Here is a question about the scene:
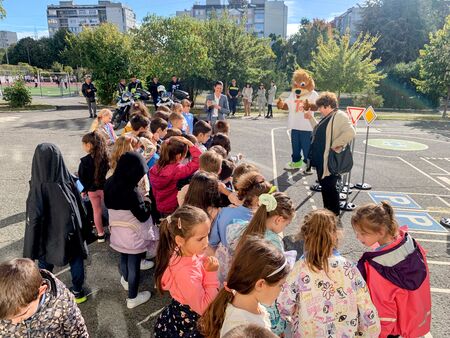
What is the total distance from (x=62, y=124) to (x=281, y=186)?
1101 centimetres

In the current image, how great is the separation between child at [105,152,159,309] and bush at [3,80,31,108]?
1930 centimetres

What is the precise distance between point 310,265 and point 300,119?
19.5 ft

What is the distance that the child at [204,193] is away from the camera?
3.08m

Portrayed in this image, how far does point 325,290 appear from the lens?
2.34 m

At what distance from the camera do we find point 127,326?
3.37 meters

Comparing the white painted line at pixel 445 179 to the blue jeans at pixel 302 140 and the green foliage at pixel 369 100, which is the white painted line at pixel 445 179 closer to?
the blue jeans at pixel 302 140

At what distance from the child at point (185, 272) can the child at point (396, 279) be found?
4.10ft

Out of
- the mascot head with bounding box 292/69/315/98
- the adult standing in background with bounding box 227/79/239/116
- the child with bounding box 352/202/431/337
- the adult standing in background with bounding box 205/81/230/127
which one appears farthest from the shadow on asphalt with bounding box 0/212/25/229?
the adult standing in background with bounding box 227/79/239/116

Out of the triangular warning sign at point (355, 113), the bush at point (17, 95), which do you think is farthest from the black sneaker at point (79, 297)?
the bush at point (17, 95)

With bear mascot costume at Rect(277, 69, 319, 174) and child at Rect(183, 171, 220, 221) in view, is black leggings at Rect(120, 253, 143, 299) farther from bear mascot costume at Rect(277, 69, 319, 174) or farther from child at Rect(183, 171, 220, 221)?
bear mascot costume at Rect(277, 69, 319, 174)

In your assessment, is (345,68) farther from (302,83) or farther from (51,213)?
(51,213)

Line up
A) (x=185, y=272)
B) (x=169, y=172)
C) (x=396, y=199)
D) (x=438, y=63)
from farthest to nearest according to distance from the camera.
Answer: (x=438, y=63) < (x=396, y=199) < (x=169, y=172) < (x=185, y=272)

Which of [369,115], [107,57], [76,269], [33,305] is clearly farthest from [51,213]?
[107,57]

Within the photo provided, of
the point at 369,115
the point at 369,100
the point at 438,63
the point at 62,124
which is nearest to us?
the point at 369,115
